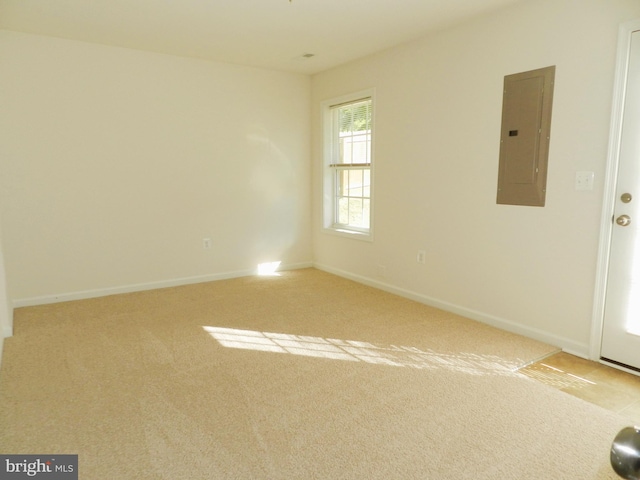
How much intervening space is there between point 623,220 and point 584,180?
1.11ft

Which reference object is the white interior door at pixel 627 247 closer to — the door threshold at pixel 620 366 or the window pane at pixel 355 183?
the door threshold at pixel 620 366

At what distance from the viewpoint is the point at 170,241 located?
451 centimetres

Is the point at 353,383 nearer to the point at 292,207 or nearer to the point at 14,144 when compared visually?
the point at 292,207

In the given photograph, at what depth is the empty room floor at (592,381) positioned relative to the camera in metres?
2.24

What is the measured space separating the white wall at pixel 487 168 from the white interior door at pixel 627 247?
10 centimetres

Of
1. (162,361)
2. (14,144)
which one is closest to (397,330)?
(162,361)

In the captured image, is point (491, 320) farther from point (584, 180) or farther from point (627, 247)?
point (584, 180)

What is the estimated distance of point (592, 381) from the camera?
248cm

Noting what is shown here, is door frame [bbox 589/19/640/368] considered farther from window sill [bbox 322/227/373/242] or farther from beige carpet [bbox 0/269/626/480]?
window sill [bbox 322/227/373/242]

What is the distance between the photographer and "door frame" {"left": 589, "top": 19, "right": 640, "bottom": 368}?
247 centimetres

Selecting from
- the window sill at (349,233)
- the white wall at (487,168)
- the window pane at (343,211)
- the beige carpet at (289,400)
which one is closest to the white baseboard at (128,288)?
the beige carpet at (289,400)

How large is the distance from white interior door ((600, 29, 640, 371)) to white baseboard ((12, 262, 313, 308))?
11.5ft

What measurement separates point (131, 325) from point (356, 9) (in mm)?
2987

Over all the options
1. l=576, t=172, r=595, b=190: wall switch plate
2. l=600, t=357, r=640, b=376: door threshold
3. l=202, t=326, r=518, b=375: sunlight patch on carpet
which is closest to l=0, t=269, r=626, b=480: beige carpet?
l=202, t=326, r=518, b=375: sunlight patch on carpet
